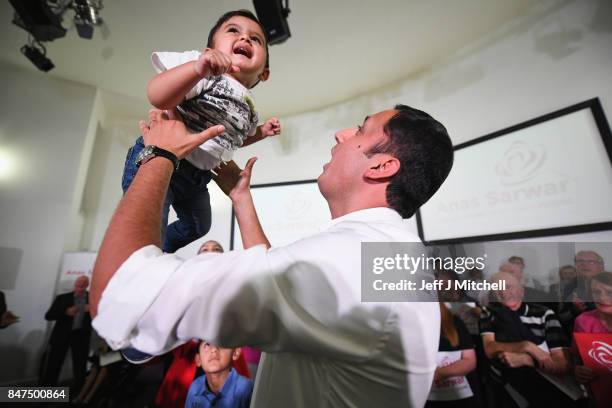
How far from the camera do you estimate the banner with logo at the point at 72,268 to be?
3.80 meters

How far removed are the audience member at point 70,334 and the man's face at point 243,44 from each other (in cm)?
397

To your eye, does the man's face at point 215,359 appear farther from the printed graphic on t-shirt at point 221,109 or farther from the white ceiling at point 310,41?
the white ceiling at point 310,41

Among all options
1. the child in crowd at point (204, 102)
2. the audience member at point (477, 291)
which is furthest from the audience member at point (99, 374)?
the audience member at point (477, 291)

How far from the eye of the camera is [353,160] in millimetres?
981

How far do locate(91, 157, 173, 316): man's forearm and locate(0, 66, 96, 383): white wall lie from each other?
177 inches

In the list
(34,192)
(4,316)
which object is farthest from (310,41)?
(4,316)

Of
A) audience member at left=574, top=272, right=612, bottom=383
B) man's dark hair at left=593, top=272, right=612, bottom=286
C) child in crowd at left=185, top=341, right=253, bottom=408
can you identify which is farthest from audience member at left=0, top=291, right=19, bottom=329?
man's dark hair at left=593, top=272, right=612, bottom=286

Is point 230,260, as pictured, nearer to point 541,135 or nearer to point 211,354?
point 211,354

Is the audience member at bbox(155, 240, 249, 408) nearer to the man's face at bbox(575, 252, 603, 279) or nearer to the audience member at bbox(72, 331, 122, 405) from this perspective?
the audience member at bbox(72, 331, 122, 405)

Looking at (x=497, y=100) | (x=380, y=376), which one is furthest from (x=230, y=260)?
(x=497, y=100)

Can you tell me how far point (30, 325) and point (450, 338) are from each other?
5.07 metres

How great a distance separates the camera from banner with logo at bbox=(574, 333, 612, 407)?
1503 mm

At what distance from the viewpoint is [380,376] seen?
2.01ft

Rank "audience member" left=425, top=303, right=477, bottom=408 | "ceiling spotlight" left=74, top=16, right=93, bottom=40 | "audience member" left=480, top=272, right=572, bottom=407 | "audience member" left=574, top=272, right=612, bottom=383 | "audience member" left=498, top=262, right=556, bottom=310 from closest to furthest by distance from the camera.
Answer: "audience member" left=574, top=272, right=612, bottom=383, "audience member" left=480, top=272, right=572, bottom=407, "audience member" left=425, top=303, right=477, bottom=408, "audience member" left=498, top=262, right=556, bottom=310, "ceiling spotlight" left=74, top=16, right=93, bottom=40
